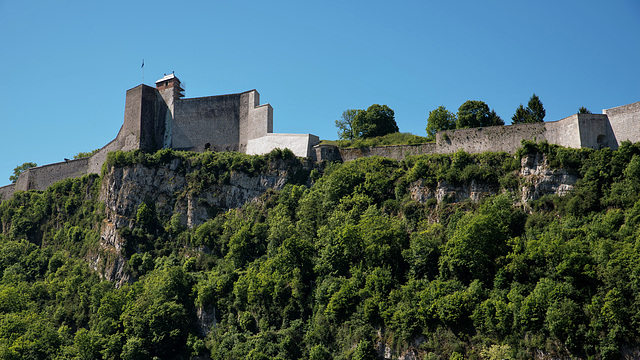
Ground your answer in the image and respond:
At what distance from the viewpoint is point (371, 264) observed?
45.9 meters

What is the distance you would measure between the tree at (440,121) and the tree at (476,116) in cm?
149

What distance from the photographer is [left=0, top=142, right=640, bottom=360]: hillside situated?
38.7m

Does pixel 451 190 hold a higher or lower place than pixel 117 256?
higher

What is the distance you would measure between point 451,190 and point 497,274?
25.2ft

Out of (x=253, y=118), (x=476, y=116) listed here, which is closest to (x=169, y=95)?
(x=253, y=118)

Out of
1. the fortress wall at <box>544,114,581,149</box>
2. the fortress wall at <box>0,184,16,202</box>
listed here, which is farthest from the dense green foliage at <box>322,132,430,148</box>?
the fortress wall at <box>0,184,16,202</box>

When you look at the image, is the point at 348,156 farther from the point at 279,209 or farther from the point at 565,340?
the point at 565,340

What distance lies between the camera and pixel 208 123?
199ft

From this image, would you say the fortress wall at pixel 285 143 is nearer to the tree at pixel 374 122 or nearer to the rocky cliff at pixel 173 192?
the rocky cliff at pixel 173 192

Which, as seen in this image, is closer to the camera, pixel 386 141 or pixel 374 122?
pixel 386 141

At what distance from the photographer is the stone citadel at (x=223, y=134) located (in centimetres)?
4878

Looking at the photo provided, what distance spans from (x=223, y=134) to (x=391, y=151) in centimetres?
1490

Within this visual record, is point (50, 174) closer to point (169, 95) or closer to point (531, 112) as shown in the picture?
point (169, 95)

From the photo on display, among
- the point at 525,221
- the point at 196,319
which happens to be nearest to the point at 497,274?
the point at 525,221
